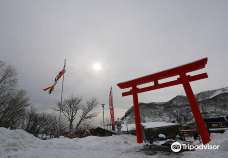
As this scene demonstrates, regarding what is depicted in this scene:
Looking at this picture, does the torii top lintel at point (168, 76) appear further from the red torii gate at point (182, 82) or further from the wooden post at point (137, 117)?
the wooden post at point (137, 117)

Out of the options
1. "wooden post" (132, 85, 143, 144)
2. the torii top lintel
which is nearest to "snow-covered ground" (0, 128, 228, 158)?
"wooden post" (132, 85, 143, 144)

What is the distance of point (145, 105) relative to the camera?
2793 inches

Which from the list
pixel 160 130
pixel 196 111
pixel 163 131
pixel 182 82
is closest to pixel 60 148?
pixel 196 111

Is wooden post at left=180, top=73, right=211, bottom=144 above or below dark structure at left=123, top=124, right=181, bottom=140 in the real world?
above

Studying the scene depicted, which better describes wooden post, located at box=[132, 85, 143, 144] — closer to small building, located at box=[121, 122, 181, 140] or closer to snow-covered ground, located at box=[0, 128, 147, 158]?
snow-covered ground, located at box=[0, 128, 147, 158]

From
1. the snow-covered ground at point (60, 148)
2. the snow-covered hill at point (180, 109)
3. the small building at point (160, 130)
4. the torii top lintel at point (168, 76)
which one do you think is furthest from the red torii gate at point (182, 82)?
the snow-covered hill at point (180, 109)

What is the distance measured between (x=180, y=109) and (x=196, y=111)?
204 feet

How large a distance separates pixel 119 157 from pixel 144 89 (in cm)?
479

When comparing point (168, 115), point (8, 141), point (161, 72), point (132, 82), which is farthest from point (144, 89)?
point (168, 115)

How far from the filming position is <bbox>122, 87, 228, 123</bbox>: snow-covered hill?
45425 millimetres

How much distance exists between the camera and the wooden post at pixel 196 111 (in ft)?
17.5

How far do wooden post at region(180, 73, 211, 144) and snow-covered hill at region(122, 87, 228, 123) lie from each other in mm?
32938

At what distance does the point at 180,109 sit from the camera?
57.4 metres

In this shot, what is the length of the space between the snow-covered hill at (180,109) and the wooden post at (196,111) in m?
32.9
